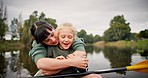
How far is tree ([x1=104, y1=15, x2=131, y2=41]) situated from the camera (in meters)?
58.3

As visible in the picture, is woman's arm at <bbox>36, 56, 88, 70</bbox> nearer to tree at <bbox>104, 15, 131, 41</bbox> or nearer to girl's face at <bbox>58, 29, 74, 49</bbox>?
girl's face at <bbox>58, 29, 74, 49</bbox>

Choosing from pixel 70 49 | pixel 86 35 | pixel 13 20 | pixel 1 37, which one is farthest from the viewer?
pixel 86 35

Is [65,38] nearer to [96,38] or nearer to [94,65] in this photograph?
[94,65]

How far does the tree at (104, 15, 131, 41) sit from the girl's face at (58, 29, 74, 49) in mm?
56714

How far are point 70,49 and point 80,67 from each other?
0.54 feet

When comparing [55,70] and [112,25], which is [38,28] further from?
[112,25]

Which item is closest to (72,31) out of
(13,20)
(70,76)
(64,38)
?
(64,38)

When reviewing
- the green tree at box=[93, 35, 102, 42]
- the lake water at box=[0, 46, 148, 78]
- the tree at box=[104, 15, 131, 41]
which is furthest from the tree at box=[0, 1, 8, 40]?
the green tree at box=[93, 35, 102, 42]

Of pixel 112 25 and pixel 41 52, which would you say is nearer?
pixel 41 52

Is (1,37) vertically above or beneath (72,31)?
above

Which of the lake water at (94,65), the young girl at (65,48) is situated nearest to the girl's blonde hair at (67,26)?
the young girl at (65,48)

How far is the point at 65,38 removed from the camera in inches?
66.7

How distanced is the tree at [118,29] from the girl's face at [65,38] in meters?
56.7

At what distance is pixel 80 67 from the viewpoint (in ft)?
5.60
